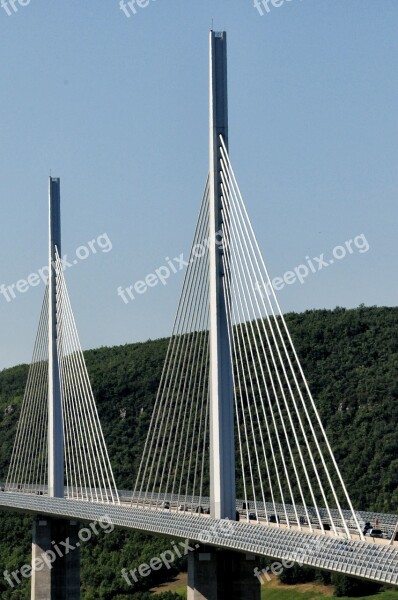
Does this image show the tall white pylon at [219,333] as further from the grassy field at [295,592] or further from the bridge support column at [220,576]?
the grassy field at [295,592]

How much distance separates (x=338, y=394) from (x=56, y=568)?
22361 millimetres

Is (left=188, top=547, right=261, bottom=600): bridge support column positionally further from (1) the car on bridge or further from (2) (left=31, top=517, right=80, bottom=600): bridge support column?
(2) (left=31, top=517, right=80, bottom=600): bridge support column

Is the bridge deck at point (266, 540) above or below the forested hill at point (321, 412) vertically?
below

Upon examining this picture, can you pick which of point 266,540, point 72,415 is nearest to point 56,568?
point 72,415

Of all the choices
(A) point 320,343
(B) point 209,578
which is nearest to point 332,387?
(A) point 320,343

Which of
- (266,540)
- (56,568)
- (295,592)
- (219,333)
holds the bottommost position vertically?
(295,592)

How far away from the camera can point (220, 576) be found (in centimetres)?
3092

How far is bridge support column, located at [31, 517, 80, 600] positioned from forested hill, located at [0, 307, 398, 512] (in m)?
11.9

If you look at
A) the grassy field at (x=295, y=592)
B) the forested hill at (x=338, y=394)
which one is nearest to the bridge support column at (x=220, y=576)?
the grassy field at (x=295, y=592)

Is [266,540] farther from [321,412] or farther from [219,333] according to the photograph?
[321,412]

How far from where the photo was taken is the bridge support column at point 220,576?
3033cm

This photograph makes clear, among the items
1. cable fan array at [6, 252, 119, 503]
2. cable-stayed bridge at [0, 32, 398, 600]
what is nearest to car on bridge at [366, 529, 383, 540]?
cable-stayed bridge at [0, 32, 398, 600]

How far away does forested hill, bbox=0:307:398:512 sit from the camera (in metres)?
56.0

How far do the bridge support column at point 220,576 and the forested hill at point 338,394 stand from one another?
20231 millimetres
